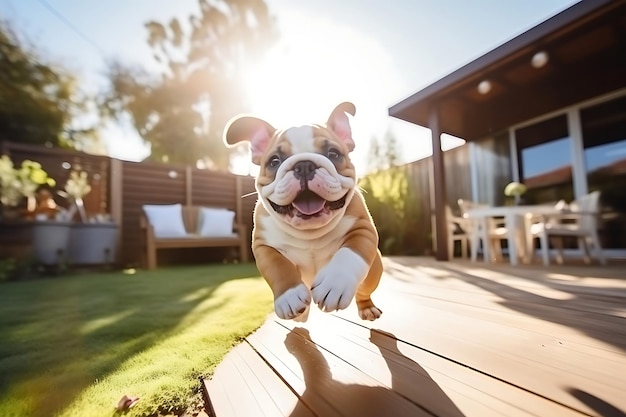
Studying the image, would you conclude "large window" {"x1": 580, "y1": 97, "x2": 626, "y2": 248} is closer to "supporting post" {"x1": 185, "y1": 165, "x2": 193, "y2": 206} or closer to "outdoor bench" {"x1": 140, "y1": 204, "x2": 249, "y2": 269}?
"outdoor bench" {"x1": 140, "y1": 204, "x2": 249, "y2": 269}

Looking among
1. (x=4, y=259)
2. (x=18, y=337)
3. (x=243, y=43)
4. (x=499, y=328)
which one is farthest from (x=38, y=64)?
(x=499, y=328)

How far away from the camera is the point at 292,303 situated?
28.5 inches

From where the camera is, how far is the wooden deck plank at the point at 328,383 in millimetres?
570

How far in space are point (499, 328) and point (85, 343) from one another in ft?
4.77

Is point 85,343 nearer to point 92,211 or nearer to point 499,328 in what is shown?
point 499,328

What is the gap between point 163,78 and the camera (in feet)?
40.1

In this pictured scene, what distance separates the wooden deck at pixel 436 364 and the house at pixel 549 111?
302cm

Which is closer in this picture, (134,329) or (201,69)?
(134,329)

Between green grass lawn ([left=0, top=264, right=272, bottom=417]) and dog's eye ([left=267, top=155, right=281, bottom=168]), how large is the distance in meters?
0.57

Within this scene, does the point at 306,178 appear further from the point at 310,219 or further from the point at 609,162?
the point at 609,162

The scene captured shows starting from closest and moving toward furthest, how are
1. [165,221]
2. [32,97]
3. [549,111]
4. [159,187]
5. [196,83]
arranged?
[549,111] → [165,221] → [159,187] → [32,97] → [196,83]

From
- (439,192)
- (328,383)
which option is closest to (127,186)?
(439,192)

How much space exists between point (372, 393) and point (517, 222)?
390 cm

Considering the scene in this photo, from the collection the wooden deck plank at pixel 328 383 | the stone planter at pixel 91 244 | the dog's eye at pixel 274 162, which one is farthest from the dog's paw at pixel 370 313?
the stone planter at pixel 91 244
